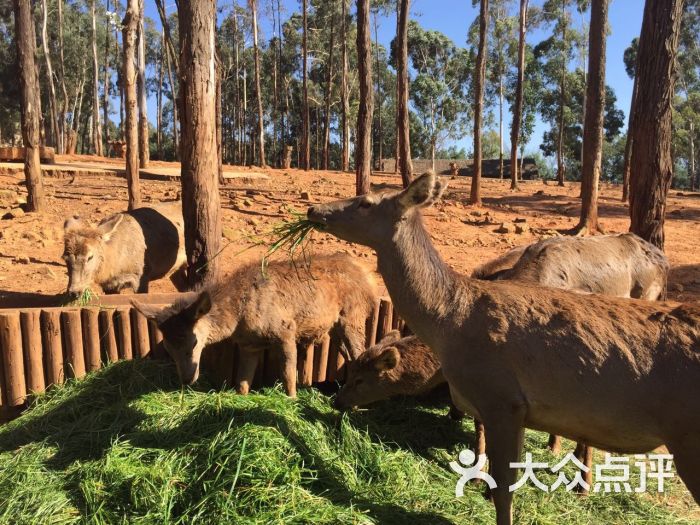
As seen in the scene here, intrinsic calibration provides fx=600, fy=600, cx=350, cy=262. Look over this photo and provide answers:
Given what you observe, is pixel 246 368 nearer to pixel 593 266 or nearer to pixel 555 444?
pixel 555 444

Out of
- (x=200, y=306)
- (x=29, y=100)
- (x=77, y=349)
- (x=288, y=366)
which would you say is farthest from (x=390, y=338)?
(x=29, y=100)

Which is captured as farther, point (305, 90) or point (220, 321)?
point (305, 90)

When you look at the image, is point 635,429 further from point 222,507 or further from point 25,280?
point 25,280

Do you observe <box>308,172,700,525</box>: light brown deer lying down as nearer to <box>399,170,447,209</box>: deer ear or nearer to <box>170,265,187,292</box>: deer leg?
<box>399,170,447,209</box>: deer ear

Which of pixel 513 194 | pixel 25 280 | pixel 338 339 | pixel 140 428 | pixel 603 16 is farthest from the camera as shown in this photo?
pixel 513 194

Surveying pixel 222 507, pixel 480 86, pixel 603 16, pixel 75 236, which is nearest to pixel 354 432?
pixel 222 507

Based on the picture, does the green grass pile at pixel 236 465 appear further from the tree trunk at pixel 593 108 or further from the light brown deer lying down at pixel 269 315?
the tree trunk at pixel 593 108

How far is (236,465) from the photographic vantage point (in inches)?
200

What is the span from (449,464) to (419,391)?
37.4 inches

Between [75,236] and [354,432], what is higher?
[75,236]

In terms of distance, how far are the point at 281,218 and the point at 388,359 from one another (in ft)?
33.4

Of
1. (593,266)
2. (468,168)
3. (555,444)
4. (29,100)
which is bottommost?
(555,444)

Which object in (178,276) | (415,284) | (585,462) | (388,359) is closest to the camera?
(415,284)

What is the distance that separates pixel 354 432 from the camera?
6.27 m
